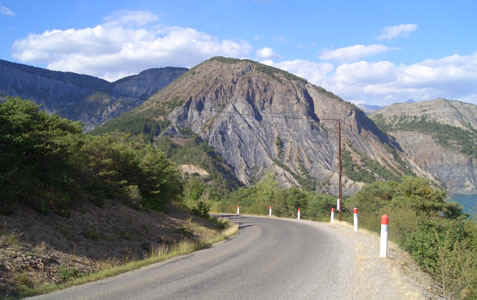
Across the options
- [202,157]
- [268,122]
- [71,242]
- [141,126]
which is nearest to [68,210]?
[71,242]

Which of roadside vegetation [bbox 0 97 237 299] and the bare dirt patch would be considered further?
roadside vegetation [bbox 0 97 237 299]

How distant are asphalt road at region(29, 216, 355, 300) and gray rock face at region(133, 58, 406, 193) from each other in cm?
12448

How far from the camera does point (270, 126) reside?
16300 centimetres

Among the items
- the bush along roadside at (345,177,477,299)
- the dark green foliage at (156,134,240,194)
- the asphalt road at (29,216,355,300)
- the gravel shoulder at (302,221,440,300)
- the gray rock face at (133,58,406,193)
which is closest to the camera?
the gravel shoulder at (302,221,440,300)

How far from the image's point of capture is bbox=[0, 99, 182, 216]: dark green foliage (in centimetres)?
1009

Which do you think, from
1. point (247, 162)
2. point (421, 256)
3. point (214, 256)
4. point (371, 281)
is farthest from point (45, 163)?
point (247, 162)

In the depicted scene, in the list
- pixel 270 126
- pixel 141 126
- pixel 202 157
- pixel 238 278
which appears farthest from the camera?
pixel 270 126

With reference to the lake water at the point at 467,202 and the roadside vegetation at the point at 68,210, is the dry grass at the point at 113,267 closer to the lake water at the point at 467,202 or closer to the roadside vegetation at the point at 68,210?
the roadside vegetation at the point at 68,210

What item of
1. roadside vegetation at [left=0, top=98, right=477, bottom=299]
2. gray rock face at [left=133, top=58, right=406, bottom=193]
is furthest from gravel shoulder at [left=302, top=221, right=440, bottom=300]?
gray rock face at [left=133, top=58, right=406, bottom=193]

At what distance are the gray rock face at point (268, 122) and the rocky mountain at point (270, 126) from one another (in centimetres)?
37

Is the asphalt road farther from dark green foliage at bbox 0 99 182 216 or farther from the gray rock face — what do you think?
the gray rock face

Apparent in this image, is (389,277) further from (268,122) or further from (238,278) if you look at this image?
(268,122)

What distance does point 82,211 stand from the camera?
12391 millimetres

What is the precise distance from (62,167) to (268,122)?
15493 centimetres
